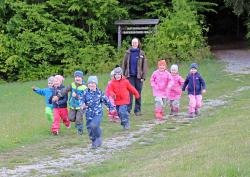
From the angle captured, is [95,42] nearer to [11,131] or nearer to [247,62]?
[247,62]

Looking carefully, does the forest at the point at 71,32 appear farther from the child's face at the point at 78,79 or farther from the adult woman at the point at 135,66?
the child's face at the point at 78,79

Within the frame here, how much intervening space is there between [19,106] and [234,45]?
25.9 metres

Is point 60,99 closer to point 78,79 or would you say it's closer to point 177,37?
point 78,79

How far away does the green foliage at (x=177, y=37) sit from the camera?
109ft

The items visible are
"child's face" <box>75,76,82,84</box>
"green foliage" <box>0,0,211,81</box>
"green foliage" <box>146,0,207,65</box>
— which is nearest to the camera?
"child's face" <box>75,76,82,84</box>

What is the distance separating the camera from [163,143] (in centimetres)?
1209

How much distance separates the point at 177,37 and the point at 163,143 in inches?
897

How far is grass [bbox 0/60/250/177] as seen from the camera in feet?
27.6

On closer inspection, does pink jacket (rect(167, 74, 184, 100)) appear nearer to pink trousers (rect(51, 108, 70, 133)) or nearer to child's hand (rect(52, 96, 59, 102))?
pink trousers (rect(51, 108, 70, 133))

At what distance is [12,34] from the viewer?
37156 mm

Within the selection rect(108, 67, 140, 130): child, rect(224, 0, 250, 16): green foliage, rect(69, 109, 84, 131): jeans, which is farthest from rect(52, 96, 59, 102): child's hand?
rect(224, 0, 250, 16): green foliage

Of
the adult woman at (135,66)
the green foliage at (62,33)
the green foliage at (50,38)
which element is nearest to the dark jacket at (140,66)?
the adult woman at (135,66)

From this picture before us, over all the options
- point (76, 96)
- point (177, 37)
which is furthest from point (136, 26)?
point (76, 96)

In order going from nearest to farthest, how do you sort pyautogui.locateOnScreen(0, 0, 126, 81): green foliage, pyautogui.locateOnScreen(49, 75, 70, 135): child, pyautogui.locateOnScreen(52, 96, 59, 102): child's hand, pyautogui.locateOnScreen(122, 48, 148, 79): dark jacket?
pyautogui.locateOnScreen(52, 96, 59, 102): child's hand
pyautogui.locateOnScreen(49, 75, 70, 135): child
pyautogui.locateOnScreen(122, 48, 148, 79): dark jacket
pyautogui.locateOnScreen(0, 0, 126, 81): green foliage
